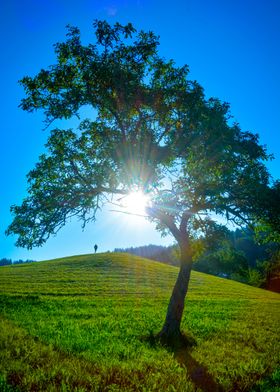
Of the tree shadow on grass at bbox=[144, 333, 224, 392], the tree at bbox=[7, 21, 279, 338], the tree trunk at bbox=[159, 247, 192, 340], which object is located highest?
the tree at bbox=[7, 21, 279, 338]

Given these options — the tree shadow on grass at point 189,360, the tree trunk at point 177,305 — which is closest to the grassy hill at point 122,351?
the tree shadow on grass at point 189,360

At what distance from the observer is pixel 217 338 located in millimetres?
14820

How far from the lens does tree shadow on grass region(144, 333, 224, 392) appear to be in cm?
836

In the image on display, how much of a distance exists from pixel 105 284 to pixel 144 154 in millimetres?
26373

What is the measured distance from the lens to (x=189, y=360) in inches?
416

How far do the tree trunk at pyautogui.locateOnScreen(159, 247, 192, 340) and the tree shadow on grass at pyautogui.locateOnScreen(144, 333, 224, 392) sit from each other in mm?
381

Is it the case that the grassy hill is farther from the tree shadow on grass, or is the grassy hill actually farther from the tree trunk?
the tree trunk

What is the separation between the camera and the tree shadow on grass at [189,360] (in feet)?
27.4

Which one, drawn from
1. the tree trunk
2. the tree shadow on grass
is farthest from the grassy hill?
the tree trunk

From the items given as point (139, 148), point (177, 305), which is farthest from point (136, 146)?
point (177, 305)

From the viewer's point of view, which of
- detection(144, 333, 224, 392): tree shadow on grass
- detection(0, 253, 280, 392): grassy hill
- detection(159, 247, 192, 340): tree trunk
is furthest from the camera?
detection(159, 247, 192, 340): tree trunk

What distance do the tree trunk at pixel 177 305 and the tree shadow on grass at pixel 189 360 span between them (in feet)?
1.25

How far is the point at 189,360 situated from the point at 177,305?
158 inches

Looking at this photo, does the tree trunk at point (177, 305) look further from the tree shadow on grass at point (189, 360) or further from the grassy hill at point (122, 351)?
the grassy hill at point (122, 351)
